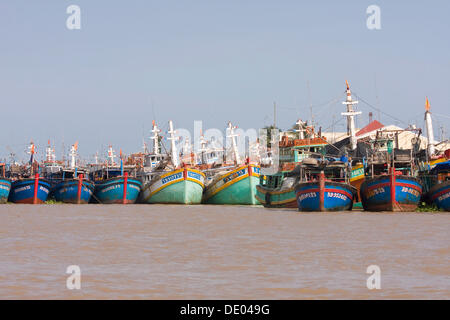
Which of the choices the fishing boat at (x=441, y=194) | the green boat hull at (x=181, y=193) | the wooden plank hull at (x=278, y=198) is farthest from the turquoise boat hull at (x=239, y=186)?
the fishing boat at (x=441, y=194)

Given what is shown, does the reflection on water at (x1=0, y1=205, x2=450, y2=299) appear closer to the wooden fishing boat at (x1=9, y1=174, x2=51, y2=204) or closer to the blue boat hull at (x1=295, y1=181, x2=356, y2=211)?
the blue boat hull at (x1=295, y1=181, x2=356, y2=211)

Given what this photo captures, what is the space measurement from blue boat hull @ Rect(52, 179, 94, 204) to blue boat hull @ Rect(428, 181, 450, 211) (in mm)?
36309

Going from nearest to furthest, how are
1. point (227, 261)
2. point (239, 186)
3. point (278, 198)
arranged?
point (227, 261) → point (278, 198) → point (239, 186)

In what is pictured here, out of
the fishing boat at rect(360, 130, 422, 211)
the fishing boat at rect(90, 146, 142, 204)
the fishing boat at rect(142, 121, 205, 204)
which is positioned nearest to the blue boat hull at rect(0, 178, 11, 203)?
the fishing boat at rect(90, 146, 142, 204)

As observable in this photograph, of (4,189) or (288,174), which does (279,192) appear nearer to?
(288,174)

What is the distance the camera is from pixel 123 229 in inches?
1110

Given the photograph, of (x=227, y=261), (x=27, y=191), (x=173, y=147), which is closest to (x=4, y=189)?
(x=27, y=191)

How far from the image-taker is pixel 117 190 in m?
63.5

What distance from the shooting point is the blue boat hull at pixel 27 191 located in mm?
63562

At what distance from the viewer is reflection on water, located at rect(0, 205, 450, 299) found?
1352cm

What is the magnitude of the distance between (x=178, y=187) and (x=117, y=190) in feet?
22.2

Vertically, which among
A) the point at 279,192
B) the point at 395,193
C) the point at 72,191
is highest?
the point at 395,193

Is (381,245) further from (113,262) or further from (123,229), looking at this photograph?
(123,229)
